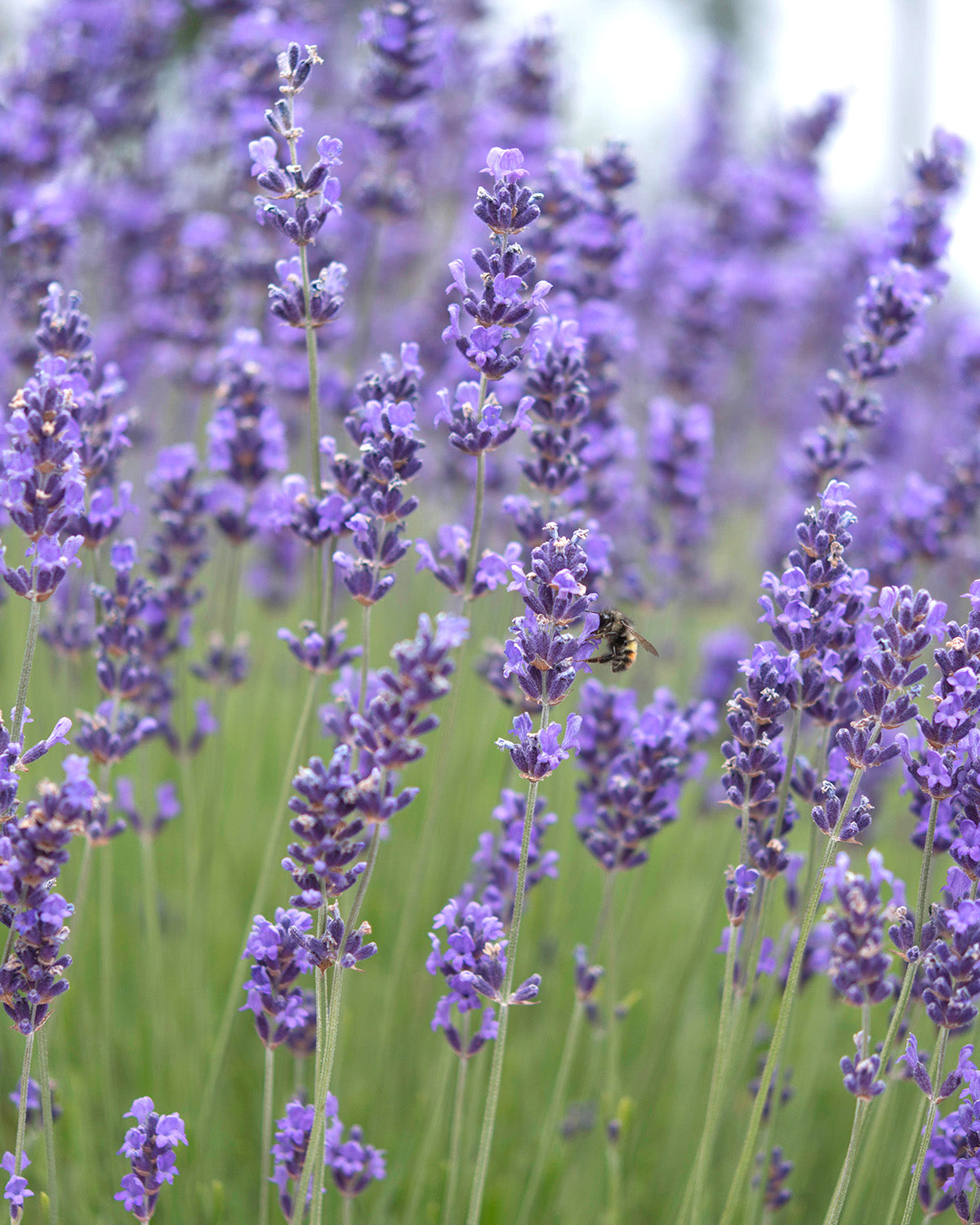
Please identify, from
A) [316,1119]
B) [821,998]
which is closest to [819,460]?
[821,998]

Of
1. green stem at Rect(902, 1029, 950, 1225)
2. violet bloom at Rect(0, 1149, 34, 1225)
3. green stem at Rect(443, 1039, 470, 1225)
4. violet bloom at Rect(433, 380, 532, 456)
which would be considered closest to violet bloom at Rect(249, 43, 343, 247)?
violet bloom at Rect(433, 380, 532, 456)

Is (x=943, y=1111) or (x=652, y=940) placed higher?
(x=652, y=940)

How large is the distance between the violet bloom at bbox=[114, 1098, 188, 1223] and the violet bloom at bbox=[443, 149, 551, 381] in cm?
116

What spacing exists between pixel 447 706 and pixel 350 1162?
41.5 inches

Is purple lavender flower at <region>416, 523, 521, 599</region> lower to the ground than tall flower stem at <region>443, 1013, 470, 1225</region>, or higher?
higher

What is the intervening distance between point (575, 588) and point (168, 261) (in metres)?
2.76

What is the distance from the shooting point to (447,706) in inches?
104

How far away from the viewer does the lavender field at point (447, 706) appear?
1607mm

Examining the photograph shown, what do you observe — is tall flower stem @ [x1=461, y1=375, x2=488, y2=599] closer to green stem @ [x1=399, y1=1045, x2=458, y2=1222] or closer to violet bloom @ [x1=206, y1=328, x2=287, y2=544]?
violet bloom @ [x1=206, y1=328, x2=287, y2=544]

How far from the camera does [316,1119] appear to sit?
5.08ft

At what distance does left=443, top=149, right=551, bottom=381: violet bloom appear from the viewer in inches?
67.4

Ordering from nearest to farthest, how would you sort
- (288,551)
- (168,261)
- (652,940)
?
1. (652,940)
2. (168,261)
3. (288,551)

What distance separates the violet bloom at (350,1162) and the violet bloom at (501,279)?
122 centimetres

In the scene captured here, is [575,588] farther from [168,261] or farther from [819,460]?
[168,261]
